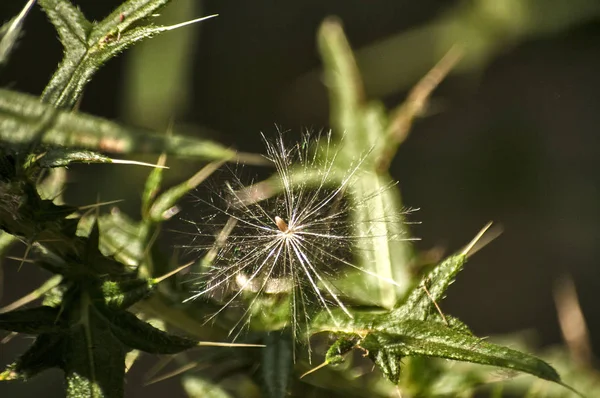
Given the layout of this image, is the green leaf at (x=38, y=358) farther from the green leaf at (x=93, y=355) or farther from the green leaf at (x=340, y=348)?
the green leaf at (x=340, y=348)

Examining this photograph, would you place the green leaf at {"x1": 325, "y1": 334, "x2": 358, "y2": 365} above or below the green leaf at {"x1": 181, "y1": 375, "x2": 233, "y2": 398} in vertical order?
below

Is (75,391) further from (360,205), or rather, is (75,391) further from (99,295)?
(360,205)

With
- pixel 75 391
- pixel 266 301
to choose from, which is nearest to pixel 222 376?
pixel 266 301

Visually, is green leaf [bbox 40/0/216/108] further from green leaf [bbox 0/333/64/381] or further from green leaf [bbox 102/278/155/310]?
green leaf [bbox 0/333/64/381]

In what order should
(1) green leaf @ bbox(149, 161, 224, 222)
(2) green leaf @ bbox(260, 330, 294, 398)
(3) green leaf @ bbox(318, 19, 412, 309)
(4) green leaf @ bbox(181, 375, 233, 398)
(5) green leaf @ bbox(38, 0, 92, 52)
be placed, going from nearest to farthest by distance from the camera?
(5) green leaf @ bbox(38, 0, 92, 52)
(2) green leaf @ bbox(260, 330, 294, 398)
(1) green leaf @ bbox(149, 161, 224, 222)
(3) green leaf @ bbox(318, 19, 412, 309)
(4) green leaf @ bbox(181, 375, 233, 398)

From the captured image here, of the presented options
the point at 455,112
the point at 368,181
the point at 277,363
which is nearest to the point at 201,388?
the point at 277,363

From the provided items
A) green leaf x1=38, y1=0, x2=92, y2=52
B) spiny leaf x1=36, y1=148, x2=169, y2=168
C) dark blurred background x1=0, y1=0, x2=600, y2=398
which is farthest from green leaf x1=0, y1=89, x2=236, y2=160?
dark blurred background x1=0, y1=0, x2=600, y2=398
